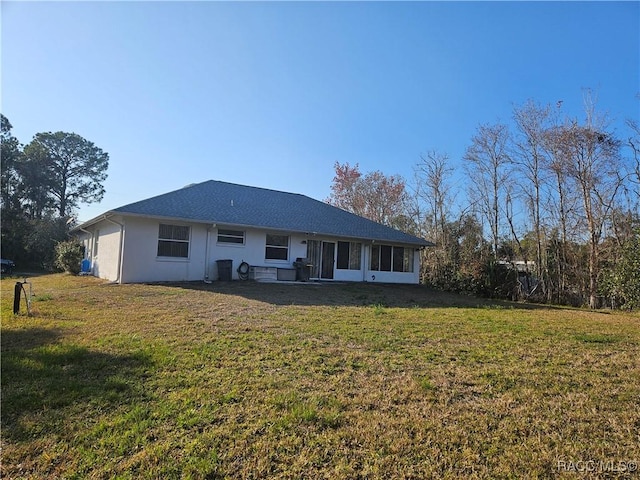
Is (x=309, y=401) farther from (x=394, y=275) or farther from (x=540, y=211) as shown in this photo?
(x=540, y=211)

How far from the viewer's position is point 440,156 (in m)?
23.3

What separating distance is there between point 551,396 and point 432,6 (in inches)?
335

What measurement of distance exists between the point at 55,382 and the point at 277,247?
12.3 metres

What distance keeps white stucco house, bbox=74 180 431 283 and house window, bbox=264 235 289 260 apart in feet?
0.14

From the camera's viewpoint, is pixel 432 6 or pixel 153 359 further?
pixel 432 6

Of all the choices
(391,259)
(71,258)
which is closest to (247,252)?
(391,259)

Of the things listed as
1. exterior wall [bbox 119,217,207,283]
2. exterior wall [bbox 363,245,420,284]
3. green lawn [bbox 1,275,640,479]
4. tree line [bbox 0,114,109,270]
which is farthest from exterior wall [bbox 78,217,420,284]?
tree line [bbox 0,114,109,270]

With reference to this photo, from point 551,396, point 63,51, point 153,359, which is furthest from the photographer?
point 63,51

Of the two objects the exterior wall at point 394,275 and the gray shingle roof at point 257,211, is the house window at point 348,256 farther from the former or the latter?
the gray shingle roof at point 257,211

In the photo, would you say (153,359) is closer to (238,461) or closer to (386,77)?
(238,461)

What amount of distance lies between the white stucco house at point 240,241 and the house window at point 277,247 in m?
0.04

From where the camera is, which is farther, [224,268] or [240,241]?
[240,241]

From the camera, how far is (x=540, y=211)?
18.0 meters

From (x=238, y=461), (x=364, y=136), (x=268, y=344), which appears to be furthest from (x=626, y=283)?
(x=364, y=136)
